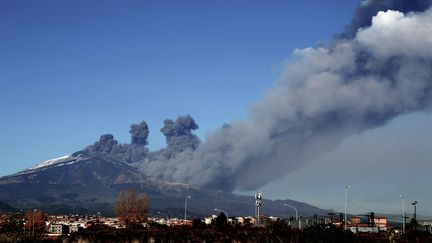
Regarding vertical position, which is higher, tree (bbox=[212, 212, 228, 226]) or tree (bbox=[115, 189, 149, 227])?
tree (bbox=[115, 189, 149, 227])

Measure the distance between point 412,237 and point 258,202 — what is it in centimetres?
3016

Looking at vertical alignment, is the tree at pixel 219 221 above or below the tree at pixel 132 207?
below

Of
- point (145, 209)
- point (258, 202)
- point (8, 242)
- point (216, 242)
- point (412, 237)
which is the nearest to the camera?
point (216, 242)

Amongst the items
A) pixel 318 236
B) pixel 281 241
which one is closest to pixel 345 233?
pixel 318 236

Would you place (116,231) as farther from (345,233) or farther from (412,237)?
(412,237)

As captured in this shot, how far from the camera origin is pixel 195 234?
160 feet

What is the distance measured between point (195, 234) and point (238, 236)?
3665mm

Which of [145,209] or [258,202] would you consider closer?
[258,202]

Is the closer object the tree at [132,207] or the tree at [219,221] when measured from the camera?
the tree at [219,221]

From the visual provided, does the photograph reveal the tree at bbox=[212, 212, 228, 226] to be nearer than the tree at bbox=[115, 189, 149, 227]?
Yes

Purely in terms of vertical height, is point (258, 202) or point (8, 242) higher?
point (258, 202)

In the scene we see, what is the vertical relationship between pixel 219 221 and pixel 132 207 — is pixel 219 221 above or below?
below

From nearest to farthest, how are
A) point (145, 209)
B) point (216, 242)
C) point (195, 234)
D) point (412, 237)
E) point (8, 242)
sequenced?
point (216, 242)
point (195, 234)
point (412, 237)
point (8, 242)
point (145, 209)

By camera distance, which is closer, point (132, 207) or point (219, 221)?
point (219, 221)
